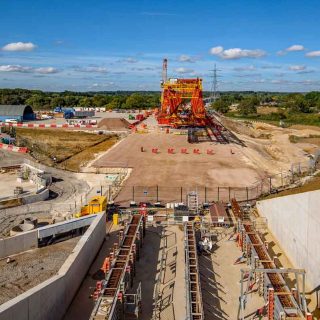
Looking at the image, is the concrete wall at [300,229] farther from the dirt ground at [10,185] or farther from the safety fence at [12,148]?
the safety fence at [12,148]

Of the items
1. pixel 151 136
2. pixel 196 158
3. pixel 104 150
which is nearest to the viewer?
pixel 196 158

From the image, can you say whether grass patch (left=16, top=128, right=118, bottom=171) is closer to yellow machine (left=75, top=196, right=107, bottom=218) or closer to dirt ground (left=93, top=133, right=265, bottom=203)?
dirt ground (left=93, top=133, right=265, bottom=203)

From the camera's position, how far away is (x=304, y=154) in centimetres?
5212

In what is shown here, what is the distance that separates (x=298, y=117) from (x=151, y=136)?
61376mm

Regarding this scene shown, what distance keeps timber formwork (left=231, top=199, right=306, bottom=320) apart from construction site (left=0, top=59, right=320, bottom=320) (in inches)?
1.9

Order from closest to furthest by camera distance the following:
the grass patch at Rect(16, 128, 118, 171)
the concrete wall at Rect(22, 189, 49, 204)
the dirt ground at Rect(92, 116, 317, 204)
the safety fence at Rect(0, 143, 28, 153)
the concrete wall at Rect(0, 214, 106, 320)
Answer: the concrete wall at Rect(0, 214, 106, 320), the concrete wall at Rect(22, 189, 49, 204), the dirt ground at Rect(92, 116, 317, 204), the grass patch at Rect(16, 128, 118, 171), the safety fence at Rect(0, 143, 28, 153)

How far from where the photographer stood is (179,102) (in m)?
65.3

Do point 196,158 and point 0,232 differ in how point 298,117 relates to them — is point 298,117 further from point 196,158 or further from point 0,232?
point 0,232

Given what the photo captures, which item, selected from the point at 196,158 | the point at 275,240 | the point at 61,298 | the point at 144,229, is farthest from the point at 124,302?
the point at 196,158

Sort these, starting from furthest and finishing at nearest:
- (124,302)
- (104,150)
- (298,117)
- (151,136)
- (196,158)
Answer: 1. (298,117)
2. (151,136)
3. (104,150)
4. (196,158)
5. (124,302)

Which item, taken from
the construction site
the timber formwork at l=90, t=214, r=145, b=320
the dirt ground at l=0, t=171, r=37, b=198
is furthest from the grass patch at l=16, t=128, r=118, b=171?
the timber formwork at l=90, t=214, r=145, b=320

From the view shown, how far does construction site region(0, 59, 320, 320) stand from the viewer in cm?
1397

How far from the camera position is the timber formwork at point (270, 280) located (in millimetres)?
12984

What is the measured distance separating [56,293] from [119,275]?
105 inches
